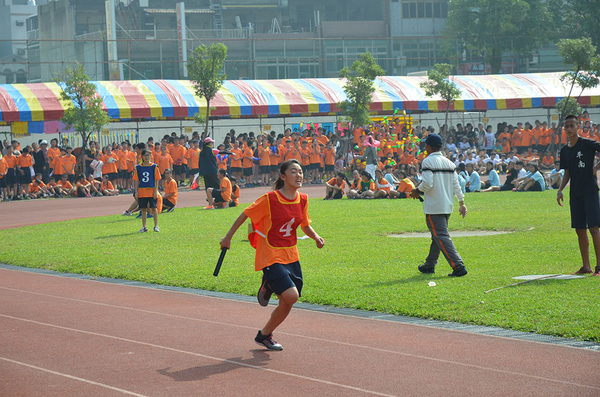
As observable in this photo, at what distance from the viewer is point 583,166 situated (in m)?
9.39

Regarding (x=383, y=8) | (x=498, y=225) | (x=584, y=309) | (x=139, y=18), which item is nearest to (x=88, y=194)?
(x=498, y=225)

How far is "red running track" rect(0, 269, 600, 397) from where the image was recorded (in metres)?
5.50

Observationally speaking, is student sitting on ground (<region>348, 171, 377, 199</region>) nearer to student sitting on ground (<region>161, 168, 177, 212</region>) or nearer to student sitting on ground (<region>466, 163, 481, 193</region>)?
student sitting on ground (<region>466, 163, 481, 193</region>)

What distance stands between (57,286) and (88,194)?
18.2 metres

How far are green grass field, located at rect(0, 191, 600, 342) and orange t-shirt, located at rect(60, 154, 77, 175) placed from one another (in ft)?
32.7

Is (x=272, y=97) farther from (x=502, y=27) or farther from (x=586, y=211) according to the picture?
(x=502, y=27)

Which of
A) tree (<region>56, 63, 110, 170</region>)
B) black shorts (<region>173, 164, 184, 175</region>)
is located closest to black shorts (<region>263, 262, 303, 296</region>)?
tree (<region>56, 63, 110, 170</region>)

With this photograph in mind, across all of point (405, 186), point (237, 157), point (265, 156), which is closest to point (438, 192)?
point (405, 186)

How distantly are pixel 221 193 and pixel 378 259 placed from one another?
10.3 m

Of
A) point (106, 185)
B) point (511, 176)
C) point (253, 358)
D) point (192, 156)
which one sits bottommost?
point (253, 358)

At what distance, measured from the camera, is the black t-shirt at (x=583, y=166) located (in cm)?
935

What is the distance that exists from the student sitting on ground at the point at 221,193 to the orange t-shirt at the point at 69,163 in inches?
382

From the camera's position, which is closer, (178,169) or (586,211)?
(586,211)

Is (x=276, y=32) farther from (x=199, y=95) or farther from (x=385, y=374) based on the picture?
(x=385, y=374)
